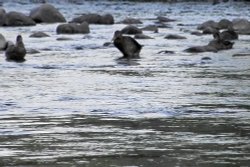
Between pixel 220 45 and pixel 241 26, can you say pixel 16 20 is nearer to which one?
pixel 241 26

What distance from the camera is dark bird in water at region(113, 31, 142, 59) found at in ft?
76.6

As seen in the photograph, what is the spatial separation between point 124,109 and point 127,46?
1069 cm

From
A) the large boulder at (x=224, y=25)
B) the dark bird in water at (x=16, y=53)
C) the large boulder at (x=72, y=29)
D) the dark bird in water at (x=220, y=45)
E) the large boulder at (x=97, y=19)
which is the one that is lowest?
the large boulder at (x=97, y=19)

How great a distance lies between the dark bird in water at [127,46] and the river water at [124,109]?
0.27 m

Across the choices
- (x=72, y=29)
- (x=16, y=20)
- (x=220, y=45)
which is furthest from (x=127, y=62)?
(x=16, y=20)

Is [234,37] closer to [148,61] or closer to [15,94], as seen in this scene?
[148,61]

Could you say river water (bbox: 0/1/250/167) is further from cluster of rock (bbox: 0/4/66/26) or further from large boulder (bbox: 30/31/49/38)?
cluster of rock (bbox: 0/4/66/26)

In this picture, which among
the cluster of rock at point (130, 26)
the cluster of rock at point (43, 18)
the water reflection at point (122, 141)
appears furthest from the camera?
the cluster of rock at point (43, 18)

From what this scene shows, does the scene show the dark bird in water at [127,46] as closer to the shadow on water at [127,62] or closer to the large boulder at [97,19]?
the shadow on water at [127,62]

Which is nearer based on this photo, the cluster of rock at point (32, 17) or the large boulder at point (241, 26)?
the large boulder at point (241, 26)

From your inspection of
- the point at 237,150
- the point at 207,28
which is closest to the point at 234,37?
the point at 207,28

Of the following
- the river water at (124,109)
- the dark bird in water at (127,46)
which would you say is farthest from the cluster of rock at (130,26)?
the river water at (124,109)

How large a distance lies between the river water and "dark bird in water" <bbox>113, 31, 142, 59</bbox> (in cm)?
27

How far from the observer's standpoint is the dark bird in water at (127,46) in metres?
23.3
